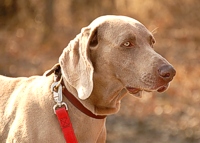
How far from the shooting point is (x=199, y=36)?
12812 millimetres

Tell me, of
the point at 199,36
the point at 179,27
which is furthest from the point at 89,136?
the point at 179,27

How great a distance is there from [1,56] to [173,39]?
4.45 metres

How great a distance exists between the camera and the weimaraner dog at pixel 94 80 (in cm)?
392

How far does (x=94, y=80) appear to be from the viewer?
13.4ft

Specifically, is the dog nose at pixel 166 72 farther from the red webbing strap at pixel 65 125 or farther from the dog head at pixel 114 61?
the red webbing strap at pixel 65 125

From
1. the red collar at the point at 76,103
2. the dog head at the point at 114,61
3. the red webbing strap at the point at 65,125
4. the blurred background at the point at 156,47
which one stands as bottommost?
the red webbing strap at the point at 65,125

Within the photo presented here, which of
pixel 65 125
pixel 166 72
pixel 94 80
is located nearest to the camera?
pixel 166 72

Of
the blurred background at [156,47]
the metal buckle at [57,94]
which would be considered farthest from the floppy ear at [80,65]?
the blurred background at [156,47]

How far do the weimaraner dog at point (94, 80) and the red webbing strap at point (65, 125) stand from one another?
0.06 meters

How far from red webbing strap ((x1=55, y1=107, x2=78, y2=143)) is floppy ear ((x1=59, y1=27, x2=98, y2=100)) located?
21 cm

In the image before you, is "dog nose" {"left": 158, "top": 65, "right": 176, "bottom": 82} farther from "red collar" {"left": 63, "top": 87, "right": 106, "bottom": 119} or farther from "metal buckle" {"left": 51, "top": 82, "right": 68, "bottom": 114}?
"metal buckle" {"left": 51, "top": 82, "right": 68, "bottom": 114}

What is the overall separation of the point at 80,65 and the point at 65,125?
0.48 metres

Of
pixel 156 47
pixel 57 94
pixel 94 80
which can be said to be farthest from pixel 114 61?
pixel 156 47

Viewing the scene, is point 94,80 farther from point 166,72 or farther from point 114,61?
point 166,72
